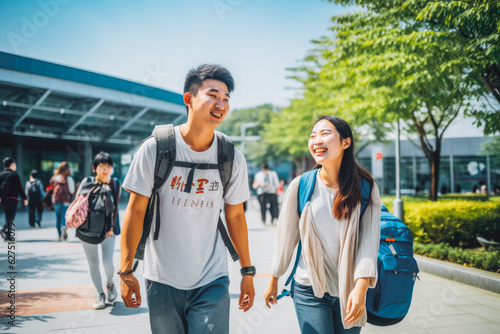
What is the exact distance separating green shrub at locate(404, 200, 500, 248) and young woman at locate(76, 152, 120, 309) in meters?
5.62

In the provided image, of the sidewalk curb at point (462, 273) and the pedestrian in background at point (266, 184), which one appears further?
the pedestrian in background at point (266, 184)

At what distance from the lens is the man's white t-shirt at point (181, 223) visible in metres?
1.99

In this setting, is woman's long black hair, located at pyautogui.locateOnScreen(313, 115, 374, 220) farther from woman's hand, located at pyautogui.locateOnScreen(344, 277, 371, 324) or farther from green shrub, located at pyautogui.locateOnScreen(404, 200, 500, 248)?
green shrub, located at pyautogui.locateOnScreen(404, 200, 500, 248)

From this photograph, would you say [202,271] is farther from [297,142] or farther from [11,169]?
[297,142]

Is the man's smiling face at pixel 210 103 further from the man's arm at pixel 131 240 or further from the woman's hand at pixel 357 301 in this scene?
the woman's hand at pixel 357 301

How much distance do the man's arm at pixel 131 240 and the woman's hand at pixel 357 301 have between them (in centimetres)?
108

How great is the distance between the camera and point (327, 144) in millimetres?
2223

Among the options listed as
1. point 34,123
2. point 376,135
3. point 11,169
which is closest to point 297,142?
point 376,135

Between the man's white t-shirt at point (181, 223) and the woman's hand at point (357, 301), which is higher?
the man's white t-shirt at point (181, 223)

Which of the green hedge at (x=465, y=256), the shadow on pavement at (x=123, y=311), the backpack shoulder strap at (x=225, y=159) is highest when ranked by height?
the backpack shoulder strap at (x=225, y=159)

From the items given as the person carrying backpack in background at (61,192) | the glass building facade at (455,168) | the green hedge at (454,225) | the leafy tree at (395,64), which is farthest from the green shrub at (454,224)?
the glass building facade at (455,168)

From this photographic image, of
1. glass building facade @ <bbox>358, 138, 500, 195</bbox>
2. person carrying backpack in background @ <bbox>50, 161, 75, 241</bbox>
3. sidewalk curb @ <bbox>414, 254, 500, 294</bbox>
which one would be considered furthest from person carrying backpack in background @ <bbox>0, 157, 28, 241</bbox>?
glass building facade @ <bbox>358, 138, 500, 195</bbox>

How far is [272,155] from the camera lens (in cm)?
4038

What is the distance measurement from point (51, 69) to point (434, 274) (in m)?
18.1
